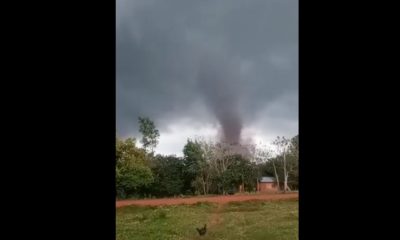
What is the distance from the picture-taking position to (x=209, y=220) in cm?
1134

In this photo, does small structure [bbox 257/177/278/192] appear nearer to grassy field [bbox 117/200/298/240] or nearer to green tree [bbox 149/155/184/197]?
grassy field [bbox 117/200/298/240]

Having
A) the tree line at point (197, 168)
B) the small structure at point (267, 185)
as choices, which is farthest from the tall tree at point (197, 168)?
the small structure at point (267, 185)

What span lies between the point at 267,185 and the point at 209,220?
1.88 metres

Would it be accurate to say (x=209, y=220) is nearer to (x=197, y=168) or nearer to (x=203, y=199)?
(x=203, y=199)

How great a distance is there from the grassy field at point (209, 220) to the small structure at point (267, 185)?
37 centimetres

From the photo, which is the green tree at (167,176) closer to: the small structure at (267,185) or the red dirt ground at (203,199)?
the red dirt ground at (203,199)

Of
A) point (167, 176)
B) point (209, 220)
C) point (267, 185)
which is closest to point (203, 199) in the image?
point (209, 220)

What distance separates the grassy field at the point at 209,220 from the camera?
1133 cm

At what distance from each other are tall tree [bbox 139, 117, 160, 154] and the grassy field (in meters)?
1.61

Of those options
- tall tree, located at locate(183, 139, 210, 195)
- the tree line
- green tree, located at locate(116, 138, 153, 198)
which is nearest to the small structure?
the tree line
